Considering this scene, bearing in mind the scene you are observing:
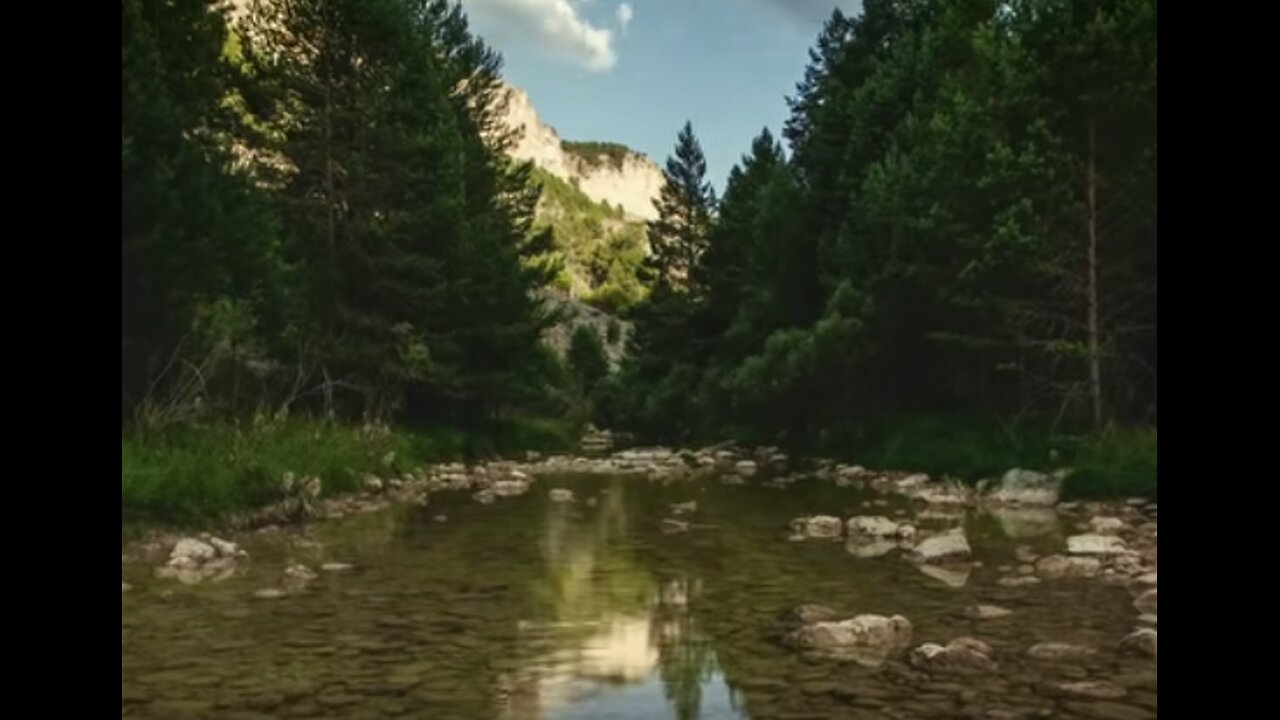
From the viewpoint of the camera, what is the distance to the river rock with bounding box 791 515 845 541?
54.2 feet

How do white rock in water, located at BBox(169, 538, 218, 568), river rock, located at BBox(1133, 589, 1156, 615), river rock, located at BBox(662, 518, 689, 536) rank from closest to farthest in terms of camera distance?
1. river rock, located at BBox(1133, 589, 1156, 615)
2. white rock in water, located at BBox(169, 538, 218, 568)
3. river rock, located at BBox(662, 518, 689, 536)

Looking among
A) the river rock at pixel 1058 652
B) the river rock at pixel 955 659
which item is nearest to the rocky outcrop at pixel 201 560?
the river rock at pixel 955 659

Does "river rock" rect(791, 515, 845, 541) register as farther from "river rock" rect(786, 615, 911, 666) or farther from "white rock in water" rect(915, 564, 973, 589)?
"river rock" rect(786, 615, 911, 666)

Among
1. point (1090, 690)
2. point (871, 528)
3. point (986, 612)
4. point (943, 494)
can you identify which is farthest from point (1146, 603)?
point (943, 494)

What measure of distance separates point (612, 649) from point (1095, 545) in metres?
7.50

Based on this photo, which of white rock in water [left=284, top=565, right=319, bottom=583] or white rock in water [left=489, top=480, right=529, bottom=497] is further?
white rock in water [left=489, top=480, right=529, bottom=497]

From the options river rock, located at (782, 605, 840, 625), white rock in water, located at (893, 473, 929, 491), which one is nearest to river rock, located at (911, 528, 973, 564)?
river rock, located at (782, 605, 840, 625)

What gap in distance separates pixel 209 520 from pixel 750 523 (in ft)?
28.1

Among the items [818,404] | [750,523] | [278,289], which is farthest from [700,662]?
[818,404]

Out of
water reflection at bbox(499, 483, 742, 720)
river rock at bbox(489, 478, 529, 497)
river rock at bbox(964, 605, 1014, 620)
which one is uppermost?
river rock at bbox(964, 605, 1014, 620)

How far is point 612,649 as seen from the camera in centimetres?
932

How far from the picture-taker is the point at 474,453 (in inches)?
1432

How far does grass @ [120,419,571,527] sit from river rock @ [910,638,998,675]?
6.75 metres
